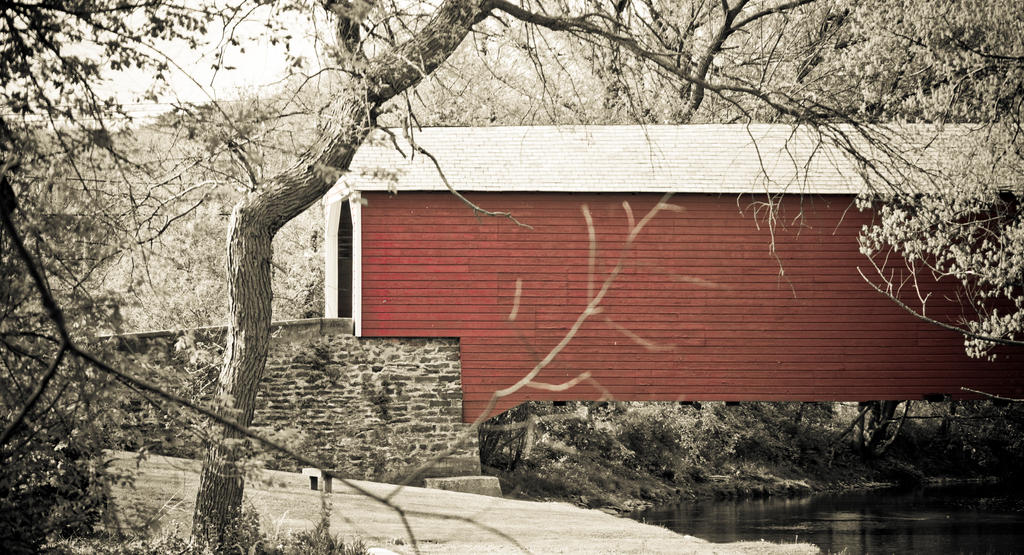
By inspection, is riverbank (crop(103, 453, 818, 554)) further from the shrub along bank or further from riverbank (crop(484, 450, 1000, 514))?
the shrub along bank

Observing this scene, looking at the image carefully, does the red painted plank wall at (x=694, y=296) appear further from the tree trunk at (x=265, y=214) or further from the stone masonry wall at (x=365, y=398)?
the tree trunk at (x=265, y=214)

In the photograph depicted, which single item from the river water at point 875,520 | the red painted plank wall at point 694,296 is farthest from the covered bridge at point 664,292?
the river water at point 875,520

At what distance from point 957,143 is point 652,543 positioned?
18.1 ft

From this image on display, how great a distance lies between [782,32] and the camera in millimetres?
19109

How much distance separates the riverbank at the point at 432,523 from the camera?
9.06 metres

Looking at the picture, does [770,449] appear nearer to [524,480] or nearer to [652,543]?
[524,480]

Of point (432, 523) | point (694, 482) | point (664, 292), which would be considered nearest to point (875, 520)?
point (664, 292)

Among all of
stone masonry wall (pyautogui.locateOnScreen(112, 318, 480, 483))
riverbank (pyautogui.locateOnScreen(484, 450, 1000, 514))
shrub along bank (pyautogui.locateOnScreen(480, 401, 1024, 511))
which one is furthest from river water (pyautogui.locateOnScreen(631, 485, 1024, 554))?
stone masonry wall (pyautogui.locateOnScreen(112, 318, 480, 483))

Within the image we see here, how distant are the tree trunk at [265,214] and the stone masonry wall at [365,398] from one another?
21.1ft

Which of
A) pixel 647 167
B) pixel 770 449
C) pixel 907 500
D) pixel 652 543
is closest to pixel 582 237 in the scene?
pixel 647 167

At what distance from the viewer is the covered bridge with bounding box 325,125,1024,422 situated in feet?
44.4

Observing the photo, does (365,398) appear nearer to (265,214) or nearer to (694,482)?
(265,214)

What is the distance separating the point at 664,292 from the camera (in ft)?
44.9

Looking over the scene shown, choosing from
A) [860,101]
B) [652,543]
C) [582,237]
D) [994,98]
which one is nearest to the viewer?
[994,98]
